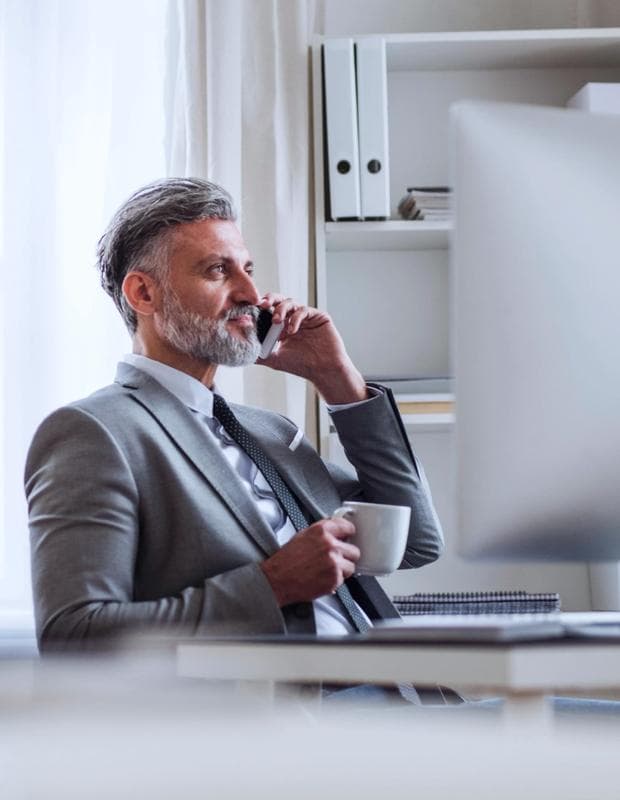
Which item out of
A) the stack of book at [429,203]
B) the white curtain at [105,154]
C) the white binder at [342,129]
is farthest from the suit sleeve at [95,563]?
the stack of book at [429,203]

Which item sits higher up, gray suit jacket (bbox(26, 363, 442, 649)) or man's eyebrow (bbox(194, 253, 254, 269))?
man's eyebrow (bbox(194, 253, 254, 269))

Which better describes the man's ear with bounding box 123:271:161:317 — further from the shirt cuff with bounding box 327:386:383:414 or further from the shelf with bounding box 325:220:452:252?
the shelf with bounding box 325:220:452:252

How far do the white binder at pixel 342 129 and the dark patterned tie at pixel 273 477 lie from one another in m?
0.79

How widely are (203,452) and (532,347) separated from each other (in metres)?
0.82

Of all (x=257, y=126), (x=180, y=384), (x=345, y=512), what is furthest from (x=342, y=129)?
(x=345, y=512)

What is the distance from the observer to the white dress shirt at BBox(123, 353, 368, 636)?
1.54m

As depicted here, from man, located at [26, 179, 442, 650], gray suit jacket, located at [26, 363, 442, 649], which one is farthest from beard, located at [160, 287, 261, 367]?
gray suit jacket, located at [26, 363, 442, 649]

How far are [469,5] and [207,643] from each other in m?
2.32

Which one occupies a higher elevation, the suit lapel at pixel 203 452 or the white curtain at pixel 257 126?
the white curtain at pixel 257 126

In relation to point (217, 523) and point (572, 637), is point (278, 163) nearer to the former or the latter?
point (217, 523)

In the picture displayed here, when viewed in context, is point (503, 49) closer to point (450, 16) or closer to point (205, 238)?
point (450, 16)

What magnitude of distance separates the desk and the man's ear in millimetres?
1081

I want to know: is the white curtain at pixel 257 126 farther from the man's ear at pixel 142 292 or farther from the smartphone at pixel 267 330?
the man's ear at pixel 142 292

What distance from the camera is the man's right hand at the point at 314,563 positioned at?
119cm
